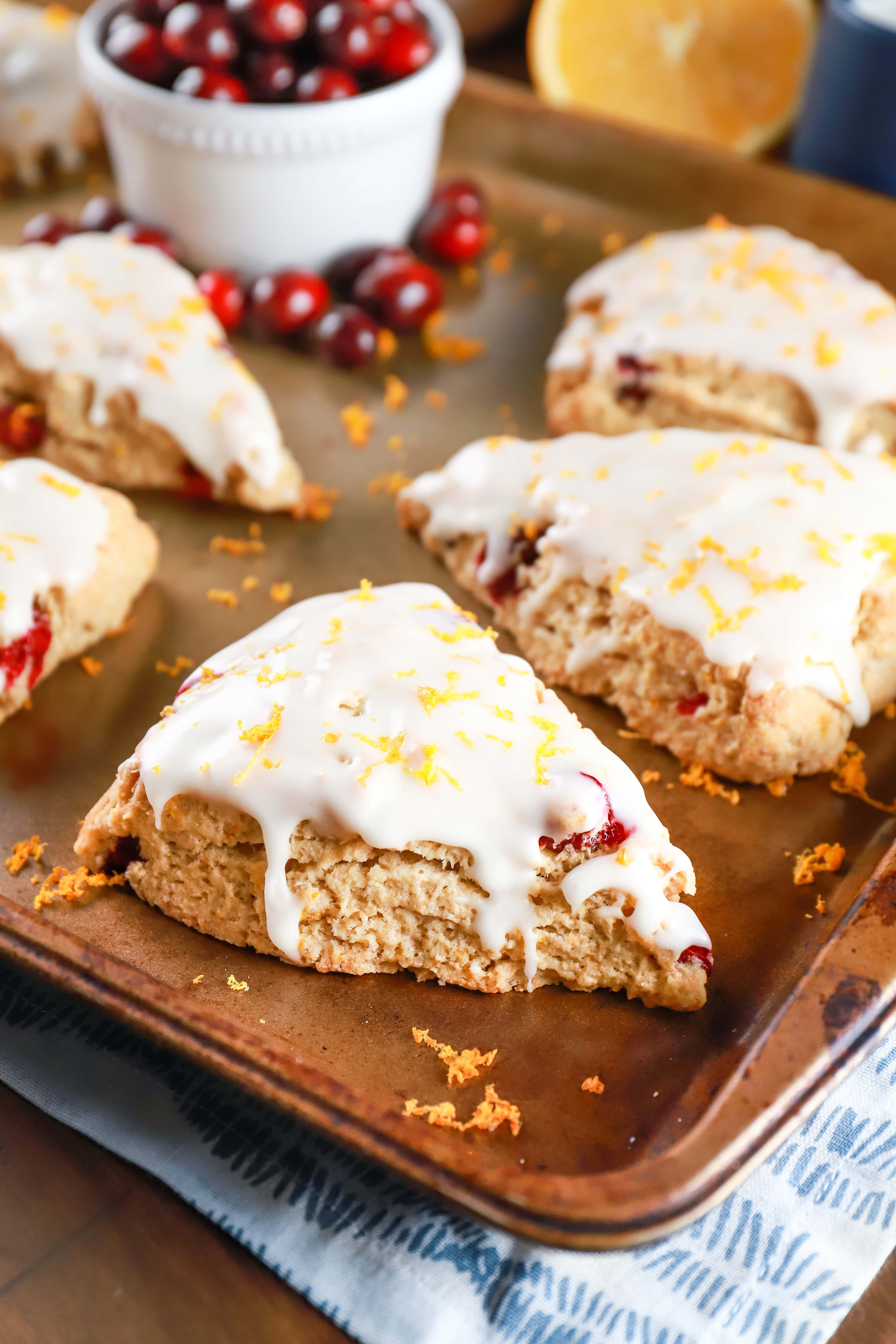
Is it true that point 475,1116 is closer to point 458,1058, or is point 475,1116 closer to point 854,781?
point 458,1058

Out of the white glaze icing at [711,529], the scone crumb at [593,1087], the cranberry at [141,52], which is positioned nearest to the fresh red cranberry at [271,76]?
the cranberry at [141,52]

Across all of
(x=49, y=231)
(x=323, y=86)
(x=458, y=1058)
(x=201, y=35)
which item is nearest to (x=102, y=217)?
(x=49, y=231)

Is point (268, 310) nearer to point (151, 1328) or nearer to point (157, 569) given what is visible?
point (157, 569)

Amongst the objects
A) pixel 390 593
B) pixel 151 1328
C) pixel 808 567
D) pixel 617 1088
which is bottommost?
pixel 151 1328

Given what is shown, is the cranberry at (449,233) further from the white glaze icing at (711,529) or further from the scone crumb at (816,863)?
the scone crumb at (816,863)

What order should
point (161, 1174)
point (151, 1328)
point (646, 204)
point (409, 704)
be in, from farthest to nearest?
point (646, 204)
point (409, 704)
point (161, 1174)
point (151, 1328)

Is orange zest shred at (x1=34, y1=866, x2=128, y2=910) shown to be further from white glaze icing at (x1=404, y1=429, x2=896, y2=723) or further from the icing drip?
the icing drip

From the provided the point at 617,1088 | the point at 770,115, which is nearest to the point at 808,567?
the point at 617,1088
